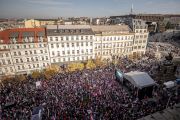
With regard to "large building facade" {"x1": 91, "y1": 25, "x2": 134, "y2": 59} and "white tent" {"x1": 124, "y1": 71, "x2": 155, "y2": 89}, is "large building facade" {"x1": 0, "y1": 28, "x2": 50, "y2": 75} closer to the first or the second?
"large building facade" {"x1": 91, "y1": 25, "x2": 134, "y2": 59}

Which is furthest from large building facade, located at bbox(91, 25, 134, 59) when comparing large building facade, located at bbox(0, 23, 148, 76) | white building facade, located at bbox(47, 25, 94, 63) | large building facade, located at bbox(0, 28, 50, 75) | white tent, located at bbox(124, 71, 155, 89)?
white tent, located at bbox(124, 71, 155, 89)

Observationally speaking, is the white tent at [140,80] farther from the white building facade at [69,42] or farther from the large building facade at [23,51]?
the large building facade at [23,51]

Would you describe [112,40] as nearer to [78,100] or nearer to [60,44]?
[60,44]

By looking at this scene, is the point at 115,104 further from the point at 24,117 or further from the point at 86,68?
the point at 86,68

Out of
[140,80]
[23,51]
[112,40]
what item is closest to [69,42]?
[23,51]

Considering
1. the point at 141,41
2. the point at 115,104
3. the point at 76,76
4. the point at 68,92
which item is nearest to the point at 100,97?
the point at 115,104

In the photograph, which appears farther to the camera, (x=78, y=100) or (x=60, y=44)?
(x=60, y=44)

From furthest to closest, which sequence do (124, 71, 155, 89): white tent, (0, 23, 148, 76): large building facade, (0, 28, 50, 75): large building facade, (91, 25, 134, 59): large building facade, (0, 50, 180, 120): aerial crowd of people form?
1. (91, 25, 134, 59): large building facade
2. (0, 23, 148, 76): large building facade
3. (0, 28, 50, 75): large building facade
4. (124, 71, 155, 89): white tent
5. (0, 50, 180, 120): aerial crowd of people

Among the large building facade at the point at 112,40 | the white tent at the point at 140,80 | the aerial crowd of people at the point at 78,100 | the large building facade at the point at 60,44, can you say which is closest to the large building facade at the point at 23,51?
the large building facade at the point at 60,44

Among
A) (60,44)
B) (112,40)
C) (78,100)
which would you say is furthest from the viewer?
(112,40)
